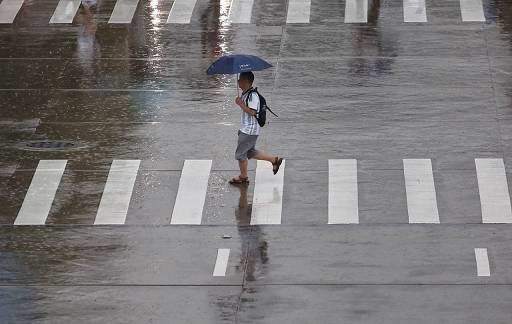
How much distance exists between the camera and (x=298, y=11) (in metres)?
27.5

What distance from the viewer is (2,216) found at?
18219 mm

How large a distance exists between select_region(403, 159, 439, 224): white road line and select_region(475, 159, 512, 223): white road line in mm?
→ 659

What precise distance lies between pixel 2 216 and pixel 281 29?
9566 millimetres

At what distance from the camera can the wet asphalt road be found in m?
15.6

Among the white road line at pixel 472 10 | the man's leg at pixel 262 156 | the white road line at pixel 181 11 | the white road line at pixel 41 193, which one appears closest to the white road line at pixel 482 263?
the man's leg at pixel 262 156

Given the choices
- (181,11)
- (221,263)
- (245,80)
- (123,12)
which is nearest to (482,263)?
(221,263)

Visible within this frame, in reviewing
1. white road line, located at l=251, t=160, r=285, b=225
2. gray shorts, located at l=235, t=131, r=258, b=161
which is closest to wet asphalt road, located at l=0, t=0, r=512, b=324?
white road line, located at l=251, t=160, r=285, b=225

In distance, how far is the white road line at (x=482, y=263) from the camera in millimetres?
16016

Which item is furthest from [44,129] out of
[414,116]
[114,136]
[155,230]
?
[414,116]

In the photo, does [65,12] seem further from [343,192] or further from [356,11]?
[343,192]

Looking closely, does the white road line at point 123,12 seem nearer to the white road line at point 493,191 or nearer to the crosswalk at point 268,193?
the crosswalk at point 268,193

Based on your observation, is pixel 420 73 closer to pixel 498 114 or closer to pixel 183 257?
pixel 498 114

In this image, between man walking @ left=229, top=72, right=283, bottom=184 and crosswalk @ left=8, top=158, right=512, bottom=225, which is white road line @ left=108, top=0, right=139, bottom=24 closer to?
crosswalk @ left=8, top=158, right=512, bottom=225

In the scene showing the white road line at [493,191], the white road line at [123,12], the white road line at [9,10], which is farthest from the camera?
the white road line at [9,10]
